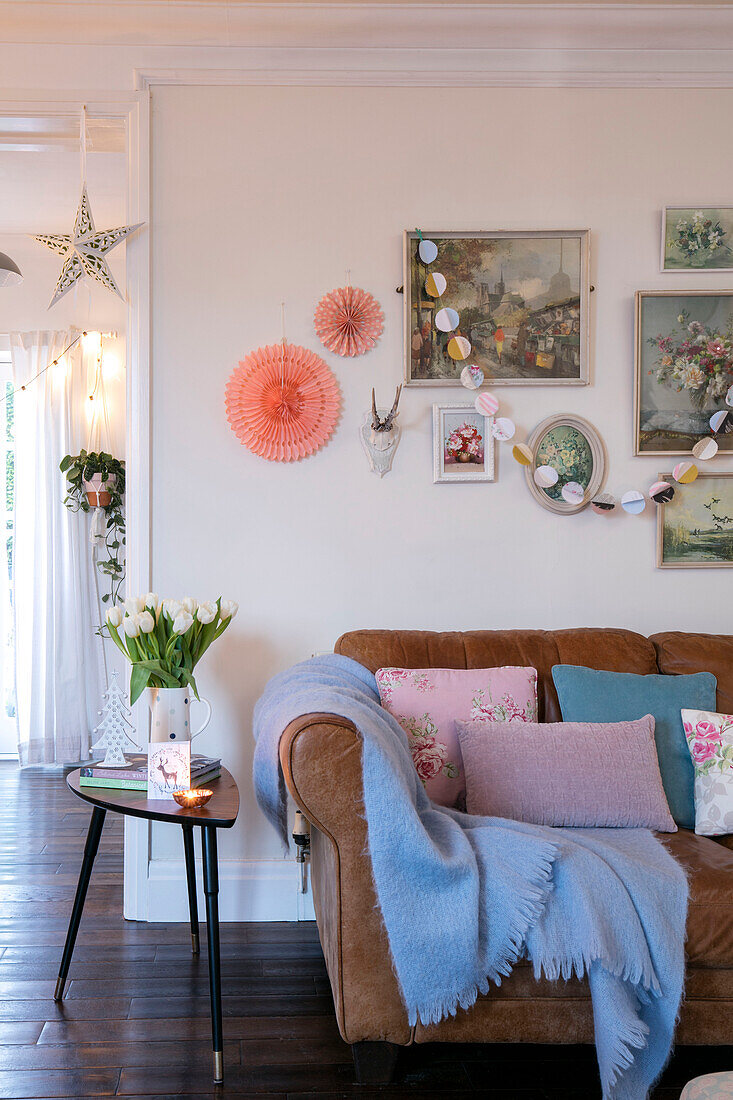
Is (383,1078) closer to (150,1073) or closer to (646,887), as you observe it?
(150,1073)

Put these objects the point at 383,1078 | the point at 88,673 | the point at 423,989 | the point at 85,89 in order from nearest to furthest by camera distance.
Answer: the point at 423,989 → the point at 383,1078 → the point at 85,89 → the point at 88,673

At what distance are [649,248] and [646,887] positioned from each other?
1.97 m

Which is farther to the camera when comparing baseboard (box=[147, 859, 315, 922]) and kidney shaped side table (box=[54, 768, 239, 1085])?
baseboard (box=[147, 859, 315, 922])

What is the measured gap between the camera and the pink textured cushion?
6.84ft

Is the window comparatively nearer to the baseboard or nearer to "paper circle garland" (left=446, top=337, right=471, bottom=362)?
the baseboard

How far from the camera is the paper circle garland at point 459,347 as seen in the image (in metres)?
2.70

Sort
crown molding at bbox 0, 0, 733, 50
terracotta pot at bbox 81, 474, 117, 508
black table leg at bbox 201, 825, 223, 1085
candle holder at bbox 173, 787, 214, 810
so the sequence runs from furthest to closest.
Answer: terracotta pot at bbox 81, 474, 117, 508
crown molding at bbox 0, 0, 733, 50
candle holder at bbox 173, 787, 214, 810
black table leg at bbox 201, 825, 223, 1085

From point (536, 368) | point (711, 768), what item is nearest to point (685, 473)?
point (536, 368)

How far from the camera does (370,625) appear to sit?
2.78 meters

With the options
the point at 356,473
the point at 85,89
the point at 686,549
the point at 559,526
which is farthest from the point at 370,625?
the point at 85,89

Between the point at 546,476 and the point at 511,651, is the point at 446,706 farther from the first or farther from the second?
the point at 546,476

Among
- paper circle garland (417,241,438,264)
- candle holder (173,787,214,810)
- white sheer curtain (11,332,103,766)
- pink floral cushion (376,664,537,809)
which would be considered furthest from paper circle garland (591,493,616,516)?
white sheer curtain (11,332,103,766)

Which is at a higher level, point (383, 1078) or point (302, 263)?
point (302, 263)

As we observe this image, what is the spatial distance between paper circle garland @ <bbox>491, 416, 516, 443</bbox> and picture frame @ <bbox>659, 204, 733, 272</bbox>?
0.72 m
